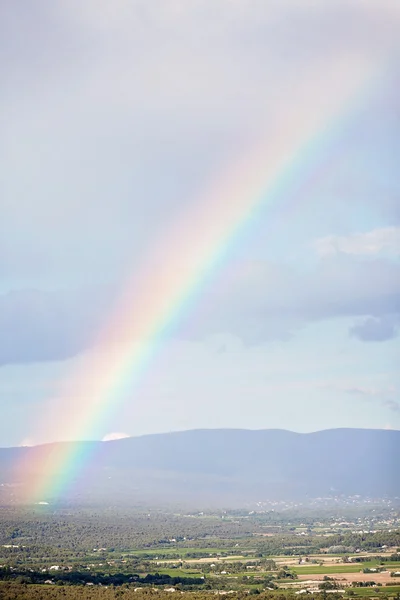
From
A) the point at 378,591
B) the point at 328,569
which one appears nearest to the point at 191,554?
the point at 328,569

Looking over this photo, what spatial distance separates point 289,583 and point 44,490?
129 meters

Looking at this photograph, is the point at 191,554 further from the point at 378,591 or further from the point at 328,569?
the point at 378,591

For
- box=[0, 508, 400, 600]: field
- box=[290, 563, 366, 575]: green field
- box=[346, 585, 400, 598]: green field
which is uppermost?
box=[0, 508, 400, 600]: field

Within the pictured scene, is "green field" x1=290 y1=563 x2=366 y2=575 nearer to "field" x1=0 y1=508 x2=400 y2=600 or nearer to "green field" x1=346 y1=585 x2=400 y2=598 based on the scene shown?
"field" x1=0 y1=508 x2=400 y2=600

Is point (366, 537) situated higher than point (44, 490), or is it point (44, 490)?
point (44, 490)

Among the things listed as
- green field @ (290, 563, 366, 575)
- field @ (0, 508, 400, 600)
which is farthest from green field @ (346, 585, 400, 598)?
green field @ (290, 563, 366, 575)

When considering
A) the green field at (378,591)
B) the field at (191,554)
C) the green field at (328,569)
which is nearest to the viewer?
the green field at (378,591)

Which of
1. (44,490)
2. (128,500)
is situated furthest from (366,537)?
(44,490)

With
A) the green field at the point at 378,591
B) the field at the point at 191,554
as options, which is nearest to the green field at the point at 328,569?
the field at the point at 191,554

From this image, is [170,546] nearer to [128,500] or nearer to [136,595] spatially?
[136,595]

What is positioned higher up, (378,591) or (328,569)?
(328,569)

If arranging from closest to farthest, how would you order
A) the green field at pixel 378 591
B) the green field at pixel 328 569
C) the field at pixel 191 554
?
the green field at pixel 378 591 → the field at pixel 191 554 → the green field at pixel 328 569

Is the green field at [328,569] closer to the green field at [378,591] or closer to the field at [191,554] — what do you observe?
the field at [191,554]

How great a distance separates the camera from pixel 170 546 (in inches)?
3819
